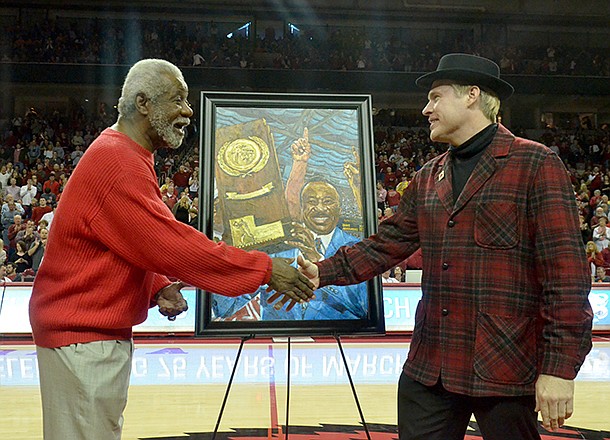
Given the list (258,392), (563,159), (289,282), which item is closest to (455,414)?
(289,282)

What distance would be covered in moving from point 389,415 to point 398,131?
17.1 metres

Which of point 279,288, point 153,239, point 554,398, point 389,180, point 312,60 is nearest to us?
point 554,398

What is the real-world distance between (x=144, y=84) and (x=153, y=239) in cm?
60

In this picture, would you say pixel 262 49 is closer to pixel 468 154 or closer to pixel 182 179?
pixel 182 179

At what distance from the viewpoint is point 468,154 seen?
7.97ft

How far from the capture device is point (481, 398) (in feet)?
7.42

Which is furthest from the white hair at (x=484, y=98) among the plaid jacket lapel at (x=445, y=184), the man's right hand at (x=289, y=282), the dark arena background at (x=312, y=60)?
the dark arena background at (x=312, y=60)

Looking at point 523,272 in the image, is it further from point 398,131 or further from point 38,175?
point 398,131

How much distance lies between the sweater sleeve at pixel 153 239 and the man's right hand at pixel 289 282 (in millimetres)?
276

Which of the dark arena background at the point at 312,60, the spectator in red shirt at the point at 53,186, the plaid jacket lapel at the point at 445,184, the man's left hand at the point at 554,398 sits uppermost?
the dark arena background at the point at 312,60

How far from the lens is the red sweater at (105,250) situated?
2.18 m

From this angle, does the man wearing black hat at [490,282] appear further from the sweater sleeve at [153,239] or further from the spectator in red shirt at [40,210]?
the spectator in red shirt at [40,210]

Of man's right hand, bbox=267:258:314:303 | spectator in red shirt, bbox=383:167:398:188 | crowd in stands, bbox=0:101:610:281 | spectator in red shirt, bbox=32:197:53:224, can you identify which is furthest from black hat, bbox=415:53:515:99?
spectator in red shirt, bbox=383:167:398:188

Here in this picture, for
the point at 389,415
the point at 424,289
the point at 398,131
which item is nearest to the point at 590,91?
the point at 398,131
